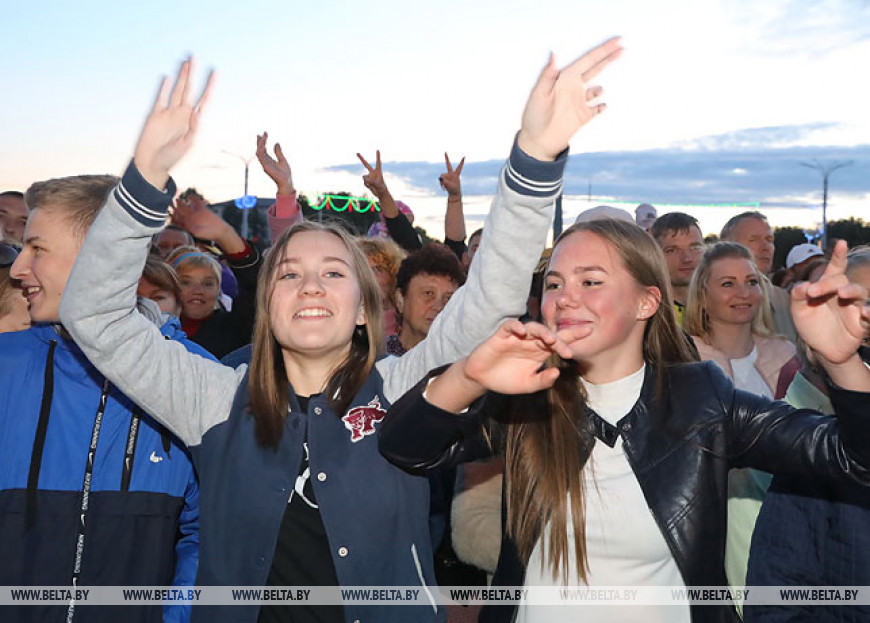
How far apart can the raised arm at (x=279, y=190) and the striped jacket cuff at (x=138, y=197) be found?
91.6 inches

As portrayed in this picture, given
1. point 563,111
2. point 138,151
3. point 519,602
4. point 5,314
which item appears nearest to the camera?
point 563,111

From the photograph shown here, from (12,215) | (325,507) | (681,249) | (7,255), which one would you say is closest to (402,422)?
(325,507)

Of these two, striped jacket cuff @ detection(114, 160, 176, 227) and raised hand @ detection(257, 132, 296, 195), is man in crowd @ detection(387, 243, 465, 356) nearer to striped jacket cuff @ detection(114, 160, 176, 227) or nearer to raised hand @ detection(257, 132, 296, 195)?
raised hand @ detection(257, 132, 296, 195)

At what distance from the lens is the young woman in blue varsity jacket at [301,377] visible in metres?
2.12

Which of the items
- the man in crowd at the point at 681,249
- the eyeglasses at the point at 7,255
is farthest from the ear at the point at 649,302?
the man in crowd at the point at 681,249

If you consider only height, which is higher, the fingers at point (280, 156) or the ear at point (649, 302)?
the fingers at point (280, 156)

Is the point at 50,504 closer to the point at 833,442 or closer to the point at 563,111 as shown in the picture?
the point at 563,111

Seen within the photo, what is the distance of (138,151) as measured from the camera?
2.15 m

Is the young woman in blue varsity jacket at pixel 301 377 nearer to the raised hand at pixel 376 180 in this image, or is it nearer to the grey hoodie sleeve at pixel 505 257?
the grey hoodie sleeve at pixel 505 257

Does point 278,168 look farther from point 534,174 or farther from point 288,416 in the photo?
point 534,174

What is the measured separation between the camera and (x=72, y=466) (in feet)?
8.48

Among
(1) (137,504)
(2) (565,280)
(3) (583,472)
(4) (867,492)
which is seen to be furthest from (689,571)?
(1) (137,504)

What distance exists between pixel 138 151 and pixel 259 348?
0.73 metres

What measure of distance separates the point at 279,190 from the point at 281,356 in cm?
262
